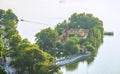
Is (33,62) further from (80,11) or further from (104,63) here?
(80,11)

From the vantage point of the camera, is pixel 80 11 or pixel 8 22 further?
pixel 80 11

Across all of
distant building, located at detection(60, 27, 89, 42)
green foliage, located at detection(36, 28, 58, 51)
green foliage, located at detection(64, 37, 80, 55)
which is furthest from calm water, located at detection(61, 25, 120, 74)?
green foliage, located at detection(36, 28, 58, 51)

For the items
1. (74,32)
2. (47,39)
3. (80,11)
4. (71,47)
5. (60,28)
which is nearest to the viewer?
(71,47)

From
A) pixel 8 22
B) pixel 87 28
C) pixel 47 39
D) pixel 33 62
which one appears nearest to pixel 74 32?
pixel 87 28

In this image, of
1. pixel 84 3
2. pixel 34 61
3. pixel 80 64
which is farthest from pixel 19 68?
pixel 84 3

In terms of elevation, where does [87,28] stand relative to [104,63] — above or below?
above

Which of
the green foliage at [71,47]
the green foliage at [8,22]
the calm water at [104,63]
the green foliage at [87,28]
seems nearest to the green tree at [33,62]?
the calm water at [104,63]

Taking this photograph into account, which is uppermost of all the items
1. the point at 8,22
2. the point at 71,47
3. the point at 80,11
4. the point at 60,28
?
the point at 80,11

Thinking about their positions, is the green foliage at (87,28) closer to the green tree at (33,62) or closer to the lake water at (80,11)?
the lake water at (80,11)
